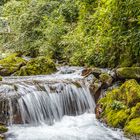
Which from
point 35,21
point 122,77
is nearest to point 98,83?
point 122,77

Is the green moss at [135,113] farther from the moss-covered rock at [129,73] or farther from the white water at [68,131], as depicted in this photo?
the moss-covered rock at [129,73]

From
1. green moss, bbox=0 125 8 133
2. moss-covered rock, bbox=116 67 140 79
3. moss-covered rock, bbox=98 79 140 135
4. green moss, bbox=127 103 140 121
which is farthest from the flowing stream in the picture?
moss-covered rock, bbox=116 67 140 79

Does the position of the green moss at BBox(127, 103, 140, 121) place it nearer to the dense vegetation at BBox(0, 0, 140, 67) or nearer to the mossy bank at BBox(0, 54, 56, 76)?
the dense vegetation at BBox(0, 0, 140, 67)

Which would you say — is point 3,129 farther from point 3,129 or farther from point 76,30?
point 76,30

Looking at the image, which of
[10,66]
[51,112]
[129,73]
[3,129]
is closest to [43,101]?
[51,112]

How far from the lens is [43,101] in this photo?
420 inches

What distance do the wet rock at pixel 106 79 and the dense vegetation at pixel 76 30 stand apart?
1.79m

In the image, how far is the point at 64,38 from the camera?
1873 centimetres

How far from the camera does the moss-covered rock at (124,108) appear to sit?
8688 mm

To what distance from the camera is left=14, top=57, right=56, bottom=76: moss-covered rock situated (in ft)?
48.9

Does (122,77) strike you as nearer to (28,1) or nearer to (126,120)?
(126,120)

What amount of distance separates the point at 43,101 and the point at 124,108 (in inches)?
106

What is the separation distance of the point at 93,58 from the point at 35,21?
28.6ft

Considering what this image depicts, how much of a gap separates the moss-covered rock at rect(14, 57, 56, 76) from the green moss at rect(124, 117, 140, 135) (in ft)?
23.2
